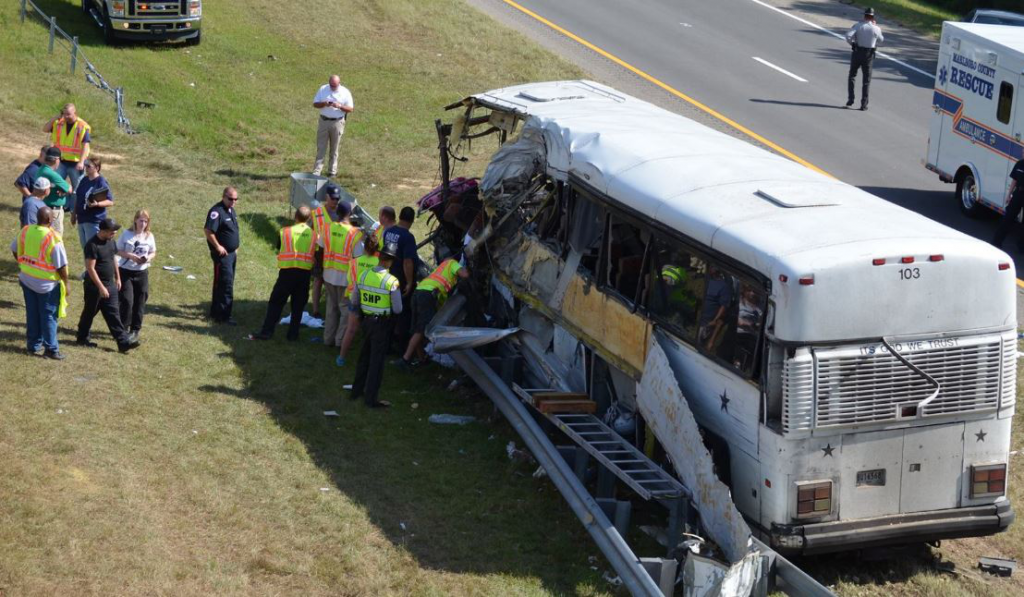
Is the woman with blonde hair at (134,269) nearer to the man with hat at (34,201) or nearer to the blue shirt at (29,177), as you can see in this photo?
the man with hat at (34,201)

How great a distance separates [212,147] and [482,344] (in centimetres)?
1234

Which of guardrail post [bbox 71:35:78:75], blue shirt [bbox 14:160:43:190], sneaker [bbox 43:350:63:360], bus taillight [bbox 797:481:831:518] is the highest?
guardrail post [bbox 71:35:78:75]

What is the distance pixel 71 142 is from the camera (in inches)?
655

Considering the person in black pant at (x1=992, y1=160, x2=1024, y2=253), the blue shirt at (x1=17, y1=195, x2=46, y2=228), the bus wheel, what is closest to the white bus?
the blue shirt at (x1=17, y1=195, x2=46, y2=228)

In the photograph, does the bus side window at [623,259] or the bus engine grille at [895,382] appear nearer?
the bus engine grille at [895,382]

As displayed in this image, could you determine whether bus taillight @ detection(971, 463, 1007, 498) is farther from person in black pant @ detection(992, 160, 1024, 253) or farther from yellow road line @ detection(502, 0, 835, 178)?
yellow road line @ detection(502, 0, 835, 178)

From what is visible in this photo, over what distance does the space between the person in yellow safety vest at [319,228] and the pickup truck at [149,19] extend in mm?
12624

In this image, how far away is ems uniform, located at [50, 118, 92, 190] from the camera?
16.6m

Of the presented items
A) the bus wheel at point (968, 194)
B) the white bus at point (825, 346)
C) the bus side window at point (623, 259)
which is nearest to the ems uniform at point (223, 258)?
the bus side window at point (623, 259)

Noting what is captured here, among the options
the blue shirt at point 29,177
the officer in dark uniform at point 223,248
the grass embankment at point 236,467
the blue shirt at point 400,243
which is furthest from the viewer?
the blue shirt at point 29,177

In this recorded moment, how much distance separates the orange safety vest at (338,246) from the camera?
45.3ft

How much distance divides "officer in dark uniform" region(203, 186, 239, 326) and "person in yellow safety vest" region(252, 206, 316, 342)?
0.56m

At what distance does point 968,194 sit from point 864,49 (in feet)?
19.3

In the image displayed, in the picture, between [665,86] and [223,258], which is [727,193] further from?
[665,86]
